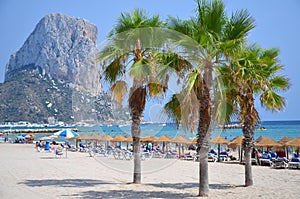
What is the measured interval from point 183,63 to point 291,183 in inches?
216

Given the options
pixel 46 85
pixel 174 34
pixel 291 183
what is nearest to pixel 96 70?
pixel 174 34

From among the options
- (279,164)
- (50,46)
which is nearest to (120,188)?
(279,164)

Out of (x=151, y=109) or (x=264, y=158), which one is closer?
(x=151, y=109)

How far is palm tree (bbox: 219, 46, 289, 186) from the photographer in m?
8.67

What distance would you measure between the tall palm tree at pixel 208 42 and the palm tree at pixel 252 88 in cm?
67

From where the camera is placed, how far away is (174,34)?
27.5ft

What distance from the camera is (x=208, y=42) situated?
780 cm

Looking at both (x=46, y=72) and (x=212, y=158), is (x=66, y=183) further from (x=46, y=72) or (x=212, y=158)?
(x=46, y=72)

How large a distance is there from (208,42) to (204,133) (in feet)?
6.85

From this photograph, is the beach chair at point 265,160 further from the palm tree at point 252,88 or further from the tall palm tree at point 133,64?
the tall palm tree at point 133,64

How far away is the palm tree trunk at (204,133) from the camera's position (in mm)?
7984

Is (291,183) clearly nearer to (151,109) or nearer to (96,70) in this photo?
(151,109)

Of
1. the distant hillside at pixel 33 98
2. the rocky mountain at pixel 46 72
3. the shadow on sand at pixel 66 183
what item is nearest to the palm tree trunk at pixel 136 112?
the shadow on sand at pixel 66 183

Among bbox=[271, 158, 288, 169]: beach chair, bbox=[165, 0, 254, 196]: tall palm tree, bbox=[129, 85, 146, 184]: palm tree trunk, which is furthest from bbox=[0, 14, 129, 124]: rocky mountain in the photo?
bbox=[165, 0, 254, 196]: tall palm tree
